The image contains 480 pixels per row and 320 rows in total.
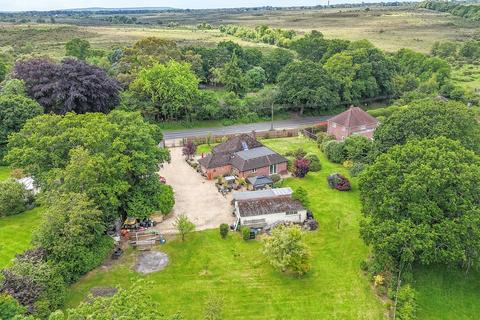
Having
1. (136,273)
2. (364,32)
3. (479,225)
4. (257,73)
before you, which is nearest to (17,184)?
(136,273)

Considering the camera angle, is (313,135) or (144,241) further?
(313,135)

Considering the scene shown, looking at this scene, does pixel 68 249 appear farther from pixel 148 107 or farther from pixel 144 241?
pixel 148 107

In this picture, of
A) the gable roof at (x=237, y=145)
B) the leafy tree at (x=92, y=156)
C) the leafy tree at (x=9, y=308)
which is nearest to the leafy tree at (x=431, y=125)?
the gable roof at (x=237, y=145)

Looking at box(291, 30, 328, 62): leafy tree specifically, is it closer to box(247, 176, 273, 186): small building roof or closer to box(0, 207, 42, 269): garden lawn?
box(247, 176, 273, 186): small building roof

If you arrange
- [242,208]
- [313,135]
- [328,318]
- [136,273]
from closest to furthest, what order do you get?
1. [328,318]
2. [136,273]
3. [242,208]
4. [313,135]

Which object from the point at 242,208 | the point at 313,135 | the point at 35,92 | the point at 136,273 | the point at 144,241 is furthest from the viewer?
the point at 313,135

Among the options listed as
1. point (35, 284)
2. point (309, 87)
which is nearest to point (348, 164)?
point (309, 87)

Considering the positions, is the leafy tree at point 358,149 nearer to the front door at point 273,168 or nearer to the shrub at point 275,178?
the front door at point 273,168
